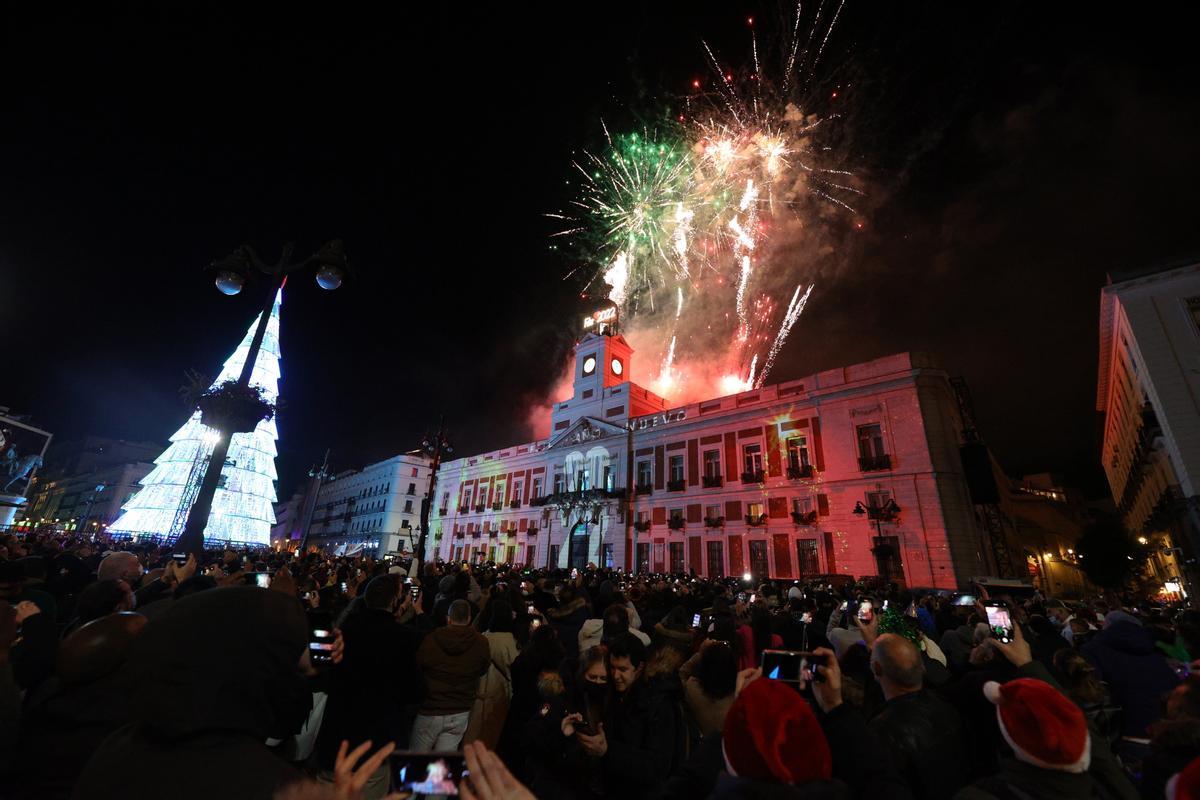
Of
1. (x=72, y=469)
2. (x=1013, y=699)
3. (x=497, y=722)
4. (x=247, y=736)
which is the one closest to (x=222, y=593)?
(x=247, y=736)

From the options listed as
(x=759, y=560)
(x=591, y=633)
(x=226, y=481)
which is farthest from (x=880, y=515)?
(x=226, y=481)

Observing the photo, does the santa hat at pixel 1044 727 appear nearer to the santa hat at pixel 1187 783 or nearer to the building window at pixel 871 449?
the santa hat at pixel 1187 783

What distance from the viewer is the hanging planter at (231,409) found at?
8211 millimetres

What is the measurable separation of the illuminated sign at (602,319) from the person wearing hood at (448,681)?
147 ft

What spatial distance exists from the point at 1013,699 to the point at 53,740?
3.95 meters

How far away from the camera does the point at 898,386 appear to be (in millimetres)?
26281

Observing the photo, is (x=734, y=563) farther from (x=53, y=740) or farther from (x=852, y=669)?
(x=53, y=740)

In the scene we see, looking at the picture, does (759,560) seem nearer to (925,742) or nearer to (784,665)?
(925,742)

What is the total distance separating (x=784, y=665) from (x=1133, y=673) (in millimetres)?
4497

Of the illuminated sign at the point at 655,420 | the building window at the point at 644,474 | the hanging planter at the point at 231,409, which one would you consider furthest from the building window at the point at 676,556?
the hanging planter at the point at 231,409

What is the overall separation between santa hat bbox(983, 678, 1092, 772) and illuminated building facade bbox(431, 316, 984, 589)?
24.6 meters

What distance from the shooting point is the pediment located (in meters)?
39.3

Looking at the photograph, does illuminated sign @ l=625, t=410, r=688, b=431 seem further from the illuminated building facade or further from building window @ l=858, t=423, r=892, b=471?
building window @ l=858, t=423, r=892, b=471

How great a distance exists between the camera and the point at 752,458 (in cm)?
3108
